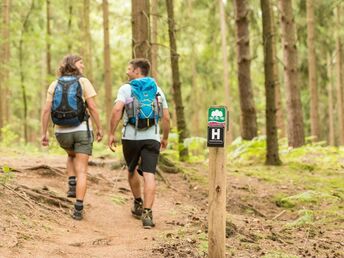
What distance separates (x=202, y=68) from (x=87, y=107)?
835 inches

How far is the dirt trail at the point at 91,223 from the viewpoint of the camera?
5004mm

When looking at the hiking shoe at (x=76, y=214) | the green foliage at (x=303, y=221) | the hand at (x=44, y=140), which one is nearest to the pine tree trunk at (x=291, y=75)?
the green foliage at (x=303, y=221)

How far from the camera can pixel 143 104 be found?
662 centimetres

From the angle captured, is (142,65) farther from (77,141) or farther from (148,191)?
(148,191)

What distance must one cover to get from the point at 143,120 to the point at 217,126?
226 cm

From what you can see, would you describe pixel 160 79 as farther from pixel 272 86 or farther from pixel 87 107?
pixel 87 107

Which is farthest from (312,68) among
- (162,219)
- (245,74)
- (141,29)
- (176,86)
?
(162,219)

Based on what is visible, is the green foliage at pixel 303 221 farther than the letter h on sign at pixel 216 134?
Yes

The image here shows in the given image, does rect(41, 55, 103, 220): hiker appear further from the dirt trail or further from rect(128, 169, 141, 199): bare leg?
rect(128, 169, 141, 199): bare leg

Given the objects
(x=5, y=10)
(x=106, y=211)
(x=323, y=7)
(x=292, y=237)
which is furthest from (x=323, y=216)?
(x=5, y=10)

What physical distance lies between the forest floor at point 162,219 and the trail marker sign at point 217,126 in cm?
118

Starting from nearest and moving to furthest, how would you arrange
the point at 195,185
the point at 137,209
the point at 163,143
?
the point at 163,143 < the point at 137,209 < the point at 195,185

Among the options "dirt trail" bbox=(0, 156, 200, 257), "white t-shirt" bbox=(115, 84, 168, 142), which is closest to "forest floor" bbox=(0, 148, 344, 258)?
"dirt trail" bbox=(0, 156, 200, 257)

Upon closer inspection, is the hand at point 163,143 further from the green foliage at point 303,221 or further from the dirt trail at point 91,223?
the green foliage at point 303,221
